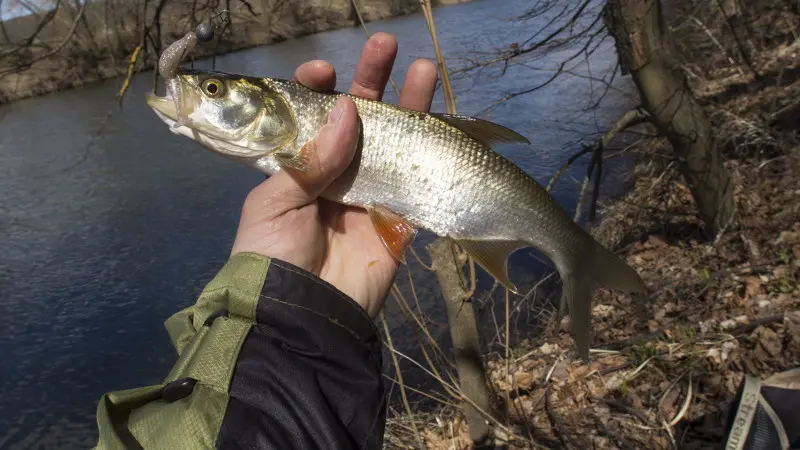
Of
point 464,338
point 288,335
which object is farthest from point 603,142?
point 288,335

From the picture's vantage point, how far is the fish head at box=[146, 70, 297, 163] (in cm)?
242

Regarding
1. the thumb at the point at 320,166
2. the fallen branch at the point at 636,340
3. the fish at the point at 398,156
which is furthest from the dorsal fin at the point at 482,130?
the fallen branch at the point at 636,340

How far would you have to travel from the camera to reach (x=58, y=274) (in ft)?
27.5

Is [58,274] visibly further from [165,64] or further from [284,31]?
[284,31]

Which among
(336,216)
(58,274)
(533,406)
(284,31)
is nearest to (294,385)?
(336,216)

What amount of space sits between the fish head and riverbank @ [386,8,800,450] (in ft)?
8.95

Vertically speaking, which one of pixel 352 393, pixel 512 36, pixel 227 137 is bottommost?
pixel 352 393

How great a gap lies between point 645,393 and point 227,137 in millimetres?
3307

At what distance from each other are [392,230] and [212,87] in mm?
989

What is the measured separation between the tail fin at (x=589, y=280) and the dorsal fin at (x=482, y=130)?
0.64 m

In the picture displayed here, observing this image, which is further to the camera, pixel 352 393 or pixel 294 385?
pixel 352 393

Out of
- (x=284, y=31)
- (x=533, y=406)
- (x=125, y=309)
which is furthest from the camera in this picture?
(x=284, y=31)

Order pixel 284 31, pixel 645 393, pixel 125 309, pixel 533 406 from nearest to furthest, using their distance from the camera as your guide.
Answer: pixel 645 393
pixel 533 406
pixel 125 309
pixel 284 31

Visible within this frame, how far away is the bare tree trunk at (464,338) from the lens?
372 centimetres
